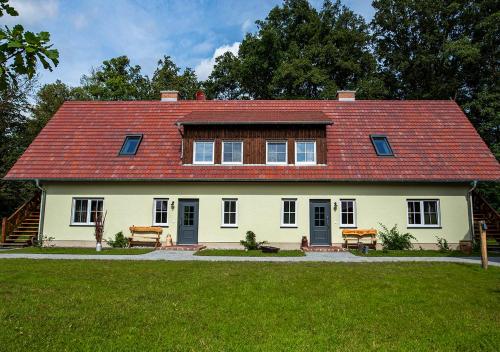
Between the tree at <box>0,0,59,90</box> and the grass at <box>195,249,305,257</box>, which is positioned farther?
the grass at <box>195,249,305,257</box>

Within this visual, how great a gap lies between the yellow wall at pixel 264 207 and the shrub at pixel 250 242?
258mm

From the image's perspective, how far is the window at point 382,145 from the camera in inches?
750

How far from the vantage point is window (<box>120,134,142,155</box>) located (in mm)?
19456

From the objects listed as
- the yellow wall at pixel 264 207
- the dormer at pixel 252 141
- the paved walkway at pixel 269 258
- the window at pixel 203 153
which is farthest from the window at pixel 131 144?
the paved walkway at pixel 269 258

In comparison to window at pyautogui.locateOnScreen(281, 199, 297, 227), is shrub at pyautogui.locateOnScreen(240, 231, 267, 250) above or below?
below

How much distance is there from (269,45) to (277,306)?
3066 centimetres

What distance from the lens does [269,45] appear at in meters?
34.6

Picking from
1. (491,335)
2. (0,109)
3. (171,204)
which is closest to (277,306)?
(491,335)

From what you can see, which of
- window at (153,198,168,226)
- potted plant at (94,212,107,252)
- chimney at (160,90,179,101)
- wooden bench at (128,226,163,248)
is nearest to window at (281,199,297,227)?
window at (153,198,168,226)

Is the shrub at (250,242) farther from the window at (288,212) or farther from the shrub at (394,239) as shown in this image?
the shrub at (394,239)

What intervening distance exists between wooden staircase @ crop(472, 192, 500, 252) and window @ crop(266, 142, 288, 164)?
9.29 m

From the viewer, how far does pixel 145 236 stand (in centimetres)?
1791

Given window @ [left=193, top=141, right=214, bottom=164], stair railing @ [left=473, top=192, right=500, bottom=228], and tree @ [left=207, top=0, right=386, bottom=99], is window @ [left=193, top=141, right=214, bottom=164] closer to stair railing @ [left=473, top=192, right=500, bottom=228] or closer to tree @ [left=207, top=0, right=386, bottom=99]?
stair railing @ [left=473, top=192, right=500, bottom=228]

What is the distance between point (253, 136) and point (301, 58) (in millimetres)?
16434
